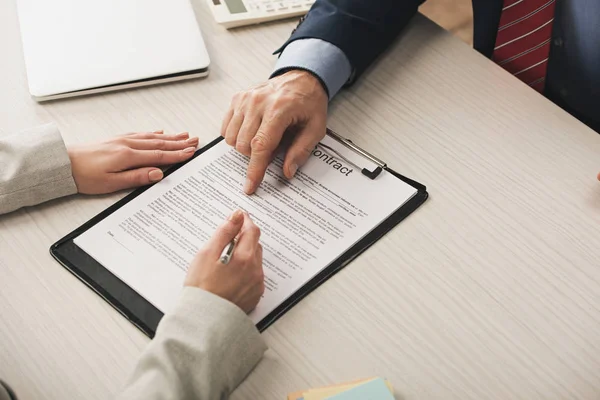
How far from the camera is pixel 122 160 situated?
2.97 ft

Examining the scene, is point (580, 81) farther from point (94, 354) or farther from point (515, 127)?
point (94, 354)

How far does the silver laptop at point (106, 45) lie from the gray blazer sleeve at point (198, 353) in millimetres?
447

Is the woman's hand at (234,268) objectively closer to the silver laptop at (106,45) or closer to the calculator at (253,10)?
the silver laptop at (106,45)

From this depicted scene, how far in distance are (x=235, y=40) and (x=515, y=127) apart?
0.51 m

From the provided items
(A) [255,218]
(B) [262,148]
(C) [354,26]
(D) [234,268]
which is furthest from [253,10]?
(D) [234,268]

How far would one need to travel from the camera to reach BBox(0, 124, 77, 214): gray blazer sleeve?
0.86 metres

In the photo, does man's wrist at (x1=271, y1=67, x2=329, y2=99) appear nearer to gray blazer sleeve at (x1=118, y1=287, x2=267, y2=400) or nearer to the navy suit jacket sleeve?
the navy suit jacket sleeve

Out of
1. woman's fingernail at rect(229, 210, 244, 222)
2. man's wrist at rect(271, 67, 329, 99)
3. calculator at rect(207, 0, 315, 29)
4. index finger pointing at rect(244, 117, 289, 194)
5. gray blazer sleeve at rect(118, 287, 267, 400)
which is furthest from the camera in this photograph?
calculator at rect(207, 0, 315, 29)

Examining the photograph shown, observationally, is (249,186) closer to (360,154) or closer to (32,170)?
(360,154)

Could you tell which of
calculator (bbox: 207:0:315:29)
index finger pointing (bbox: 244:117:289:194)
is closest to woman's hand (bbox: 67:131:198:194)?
index finger pointing (bbox: 244:117:289:194)

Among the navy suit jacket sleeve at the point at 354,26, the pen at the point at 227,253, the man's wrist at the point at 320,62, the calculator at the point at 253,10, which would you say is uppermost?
the navy suit jacket sleeve at the point at 354,26

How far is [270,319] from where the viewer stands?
2.58 ft

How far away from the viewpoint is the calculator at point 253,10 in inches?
45.3

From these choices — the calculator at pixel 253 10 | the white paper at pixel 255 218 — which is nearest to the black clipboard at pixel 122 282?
the white paper at pixel 255 218
